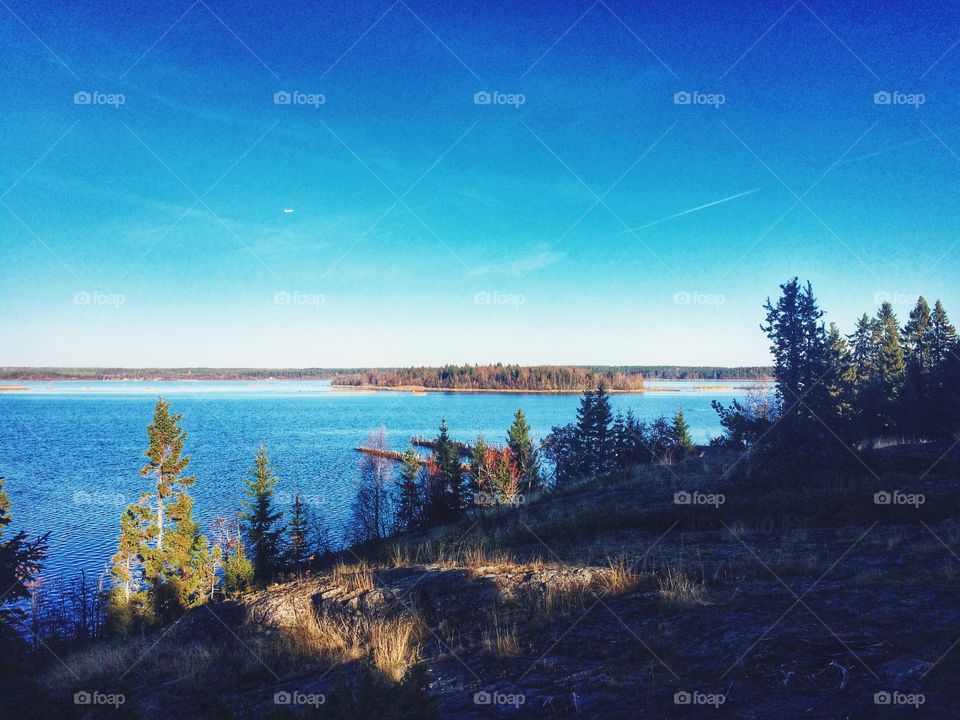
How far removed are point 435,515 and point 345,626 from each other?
33749mm

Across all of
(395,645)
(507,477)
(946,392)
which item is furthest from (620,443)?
(395,645)

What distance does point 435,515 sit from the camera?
40.3 m

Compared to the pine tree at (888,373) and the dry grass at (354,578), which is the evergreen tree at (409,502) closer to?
the pine tree at (888,373)

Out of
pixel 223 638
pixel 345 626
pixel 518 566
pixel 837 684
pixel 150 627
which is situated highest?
pixel 837 684

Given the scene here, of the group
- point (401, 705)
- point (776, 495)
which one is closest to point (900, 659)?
point (401, 705)

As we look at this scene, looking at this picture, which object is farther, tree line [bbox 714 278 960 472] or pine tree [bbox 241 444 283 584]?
pine tree [bbox 241 444 283 584]

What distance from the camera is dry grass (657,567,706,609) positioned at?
612 cm

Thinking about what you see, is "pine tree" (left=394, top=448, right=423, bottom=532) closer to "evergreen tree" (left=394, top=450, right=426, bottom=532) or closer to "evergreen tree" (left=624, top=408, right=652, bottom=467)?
"evergreen tree" (left=394, top=450, right=426, bottom=532)

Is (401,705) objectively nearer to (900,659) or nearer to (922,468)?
(900,659)

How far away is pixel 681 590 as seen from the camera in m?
6.34

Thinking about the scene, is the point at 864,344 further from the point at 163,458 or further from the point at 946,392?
the point at 163,458

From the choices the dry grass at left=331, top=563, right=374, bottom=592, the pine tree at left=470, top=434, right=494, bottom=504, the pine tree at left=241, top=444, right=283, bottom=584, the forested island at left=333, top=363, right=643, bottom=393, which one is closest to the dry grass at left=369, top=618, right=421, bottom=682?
the dry grass at left=331, top=563, right=374, bottom=592

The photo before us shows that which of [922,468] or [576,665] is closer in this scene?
[576,665]

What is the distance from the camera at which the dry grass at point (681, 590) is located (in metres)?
6.12
